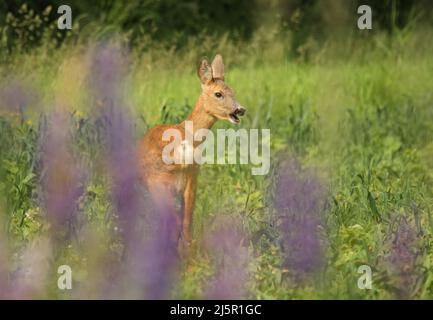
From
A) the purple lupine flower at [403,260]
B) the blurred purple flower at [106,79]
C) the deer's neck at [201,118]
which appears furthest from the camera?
the blurred purple flower at [106,79]

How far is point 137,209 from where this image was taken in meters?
5.54

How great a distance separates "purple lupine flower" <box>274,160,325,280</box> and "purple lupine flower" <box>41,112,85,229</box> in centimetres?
105

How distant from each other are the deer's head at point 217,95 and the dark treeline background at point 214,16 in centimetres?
559

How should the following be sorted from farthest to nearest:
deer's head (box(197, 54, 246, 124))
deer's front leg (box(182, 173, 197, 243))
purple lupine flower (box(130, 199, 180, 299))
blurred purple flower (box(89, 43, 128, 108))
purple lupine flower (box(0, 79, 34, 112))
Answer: purple lupine flower (box(0, 79, 34, 112)) → blurred purple flower (box(89, 43, 128, 108)) → deer's head (box(197, 54, 246, 124)) → deer's front leg (box(182, 173, 197, 243)) → purple lupine flower (box(130, 199, 180, 299))

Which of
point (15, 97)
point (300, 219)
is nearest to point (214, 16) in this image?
point (15, 97)

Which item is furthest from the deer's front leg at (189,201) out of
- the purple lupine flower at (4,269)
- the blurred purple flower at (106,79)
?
the blurred purple flower at (106,79)

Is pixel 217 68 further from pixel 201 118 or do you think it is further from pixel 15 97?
pixel 15 97

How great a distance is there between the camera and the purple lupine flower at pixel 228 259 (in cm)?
507

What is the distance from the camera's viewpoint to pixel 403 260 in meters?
5.23

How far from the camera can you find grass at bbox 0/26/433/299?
5.36 metres

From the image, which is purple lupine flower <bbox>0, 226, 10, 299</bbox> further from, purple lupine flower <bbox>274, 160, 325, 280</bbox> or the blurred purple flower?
the blurred purple flower

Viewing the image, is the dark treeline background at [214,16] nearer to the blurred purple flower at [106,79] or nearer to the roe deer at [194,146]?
the blurred purple flower at [106,79]

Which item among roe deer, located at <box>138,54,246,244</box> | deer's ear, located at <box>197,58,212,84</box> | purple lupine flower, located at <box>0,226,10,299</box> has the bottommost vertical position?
purple lupine flower, located at <box>0,226,10,299</box>

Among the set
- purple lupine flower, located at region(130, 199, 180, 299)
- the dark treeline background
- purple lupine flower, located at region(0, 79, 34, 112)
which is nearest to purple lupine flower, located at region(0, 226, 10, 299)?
purple lupine flower, located at region(130, 199, 180, 299)
